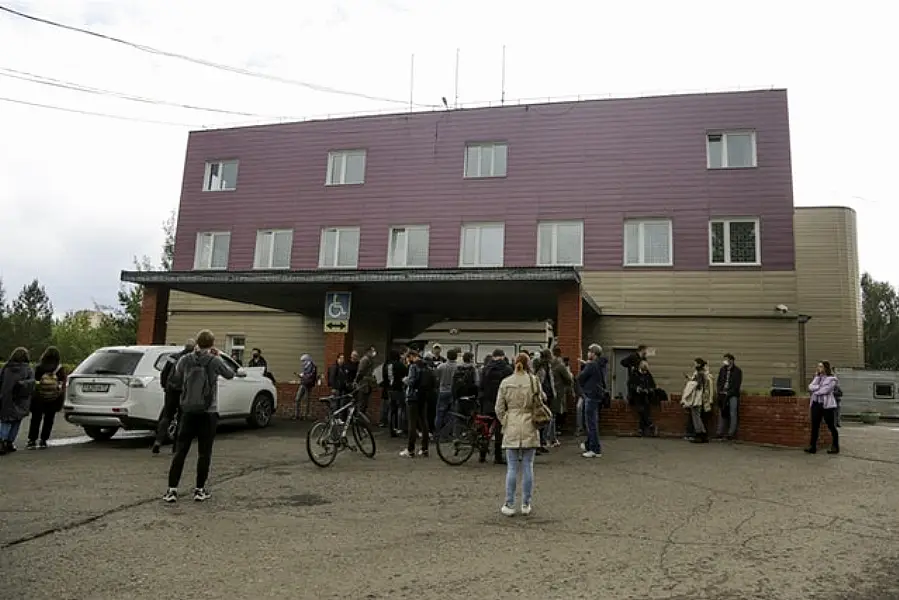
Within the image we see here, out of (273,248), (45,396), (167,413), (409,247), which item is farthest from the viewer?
(273,248)

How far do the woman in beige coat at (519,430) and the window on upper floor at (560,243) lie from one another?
47.1ft

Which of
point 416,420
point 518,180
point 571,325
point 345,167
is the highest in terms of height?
point 345,167

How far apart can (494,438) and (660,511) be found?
3626 mm

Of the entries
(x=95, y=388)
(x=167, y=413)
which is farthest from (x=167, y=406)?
(x=95, y=388)

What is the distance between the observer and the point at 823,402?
12.1 metres

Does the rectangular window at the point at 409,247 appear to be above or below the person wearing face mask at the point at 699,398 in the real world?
above

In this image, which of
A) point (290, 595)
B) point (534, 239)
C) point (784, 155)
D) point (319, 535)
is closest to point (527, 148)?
point (534, 239)

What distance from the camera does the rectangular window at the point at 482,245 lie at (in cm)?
2247

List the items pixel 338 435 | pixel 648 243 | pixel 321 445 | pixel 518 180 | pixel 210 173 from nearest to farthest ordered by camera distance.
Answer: pixel 321 445
pixel 338 435
pixel 648 243
pixel 518 180
pixel 210 173

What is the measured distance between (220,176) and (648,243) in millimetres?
15693

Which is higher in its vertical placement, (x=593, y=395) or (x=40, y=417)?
(x=593, y=395)

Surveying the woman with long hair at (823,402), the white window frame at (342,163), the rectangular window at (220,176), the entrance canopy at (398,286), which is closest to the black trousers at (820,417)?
the woman with long hair at (823,402)

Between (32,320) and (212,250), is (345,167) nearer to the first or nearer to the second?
(212,250)

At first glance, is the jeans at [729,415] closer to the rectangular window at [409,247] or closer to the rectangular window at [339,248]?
the rectangular window at [409,247]
